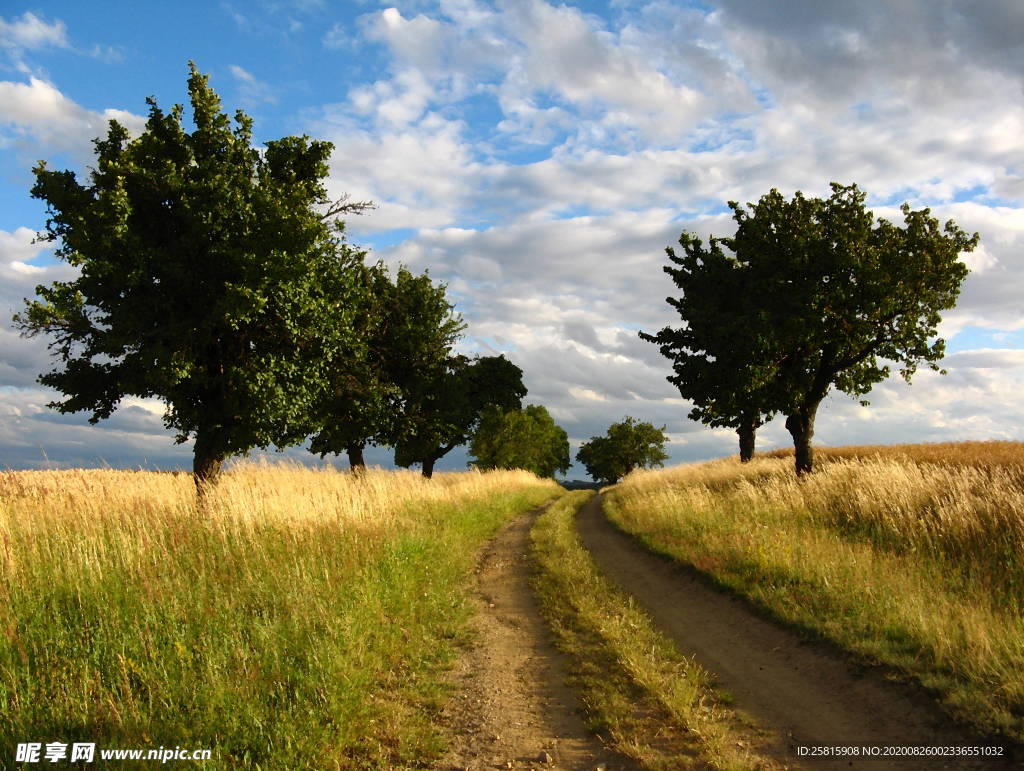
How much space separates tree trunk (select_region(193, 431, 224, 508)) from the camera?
1438 centimetres

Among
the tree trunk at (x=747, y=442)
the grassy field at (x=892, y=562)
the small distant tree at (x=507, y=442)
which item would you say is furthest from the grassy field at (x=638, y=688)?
the small distant tree at (x=507, y=442)

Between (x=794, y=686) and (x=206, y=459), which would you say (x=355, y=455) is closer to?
(x=206, y=459)

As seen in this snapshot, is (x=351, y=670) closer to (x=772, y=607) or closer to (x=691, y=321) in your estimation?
(x=772, y=607)

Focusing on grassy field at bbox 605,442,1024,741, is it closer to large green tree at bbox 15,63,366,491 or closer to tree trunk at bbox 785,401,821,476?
tree trunk at bbox 785,401,821,476

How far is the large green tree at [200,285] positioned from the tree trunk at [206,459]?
4cm

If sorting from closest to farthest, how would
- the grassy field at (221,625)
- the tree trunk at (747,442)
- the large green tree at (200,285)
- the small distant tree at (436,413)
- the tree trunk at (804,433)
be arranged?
the grassy field at (221,625), the large green tree at (200,285), the tree trunk at (804,433), the small distant tree at (436,413), the tree trunk at (747,442)

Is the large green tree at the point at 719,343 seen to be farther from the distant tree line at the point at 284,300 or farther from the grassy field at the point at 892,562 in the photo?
the grassy field at the point at 892,562

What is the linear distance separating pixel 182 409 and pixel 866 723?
14.6m

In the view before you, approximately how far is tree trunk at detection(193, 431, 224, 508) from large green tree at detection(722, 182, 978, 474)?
1701cm

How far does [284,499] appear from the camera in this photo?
11734 millimetres

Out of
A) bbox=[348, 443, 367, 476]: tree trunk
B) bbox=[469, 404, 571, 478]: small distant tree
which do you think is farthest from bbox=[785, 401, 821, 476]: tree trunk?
bbox=[469, 404, 571, 478]: small distant tree

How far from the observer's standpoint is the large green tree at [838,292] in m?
18.5

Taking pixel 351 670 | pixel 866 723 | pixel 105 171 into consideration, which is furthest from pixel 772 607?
pixel 105 171

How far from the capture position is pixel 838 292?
18.5 m
